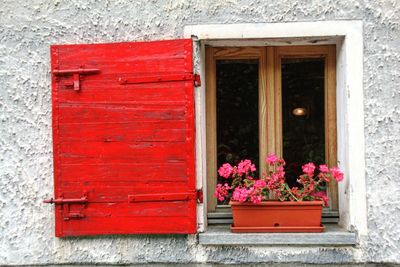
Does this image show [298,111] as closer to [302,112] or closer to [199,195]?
[302,112]

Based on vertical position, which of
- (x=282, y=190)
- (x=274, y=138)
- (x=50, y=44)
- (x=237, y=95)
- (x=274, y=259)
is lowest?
(x=274, y=259)

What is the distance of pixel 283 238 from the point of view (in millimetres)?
4004

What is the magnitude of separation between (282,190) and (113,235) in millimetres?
1133

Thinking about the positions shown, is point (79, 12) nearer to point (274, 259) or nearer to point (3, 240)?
point (3, 240)

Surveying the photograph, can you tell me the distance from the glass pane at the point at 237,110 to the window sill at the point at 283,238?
22.9 inches

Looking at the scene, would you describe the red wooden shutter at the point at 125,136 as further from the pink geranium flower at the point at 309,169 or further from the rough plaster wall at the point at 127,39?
the pink geranium flower at the point at 309,169

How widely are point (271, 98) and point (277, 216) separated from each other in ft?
2.70

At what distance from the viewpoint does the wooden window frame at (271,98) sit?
4.32m

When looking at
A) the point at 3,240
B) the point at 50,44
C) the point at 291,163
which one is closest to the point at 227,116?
the point at 291,163

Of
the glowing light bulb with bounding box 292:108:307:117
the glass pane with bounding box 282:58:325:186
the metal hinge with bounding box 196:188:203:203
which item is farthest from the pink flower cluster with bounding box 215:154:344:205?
the glowing light bulb with bounding box 292:108:307:117

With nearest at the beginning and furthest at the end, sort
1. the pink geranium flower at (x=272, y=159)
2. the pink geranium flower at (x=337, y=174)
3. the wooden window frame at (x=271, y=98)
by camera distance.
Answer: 1. the pink geranium flower at (x=337, y=174)
2. the pink geranium flower at (x=272, y=159)
3. the wooden window frame at (x=271, y=98)

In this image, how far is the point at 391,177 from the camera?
399 centimetres

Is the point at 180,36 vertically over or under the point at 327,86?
over

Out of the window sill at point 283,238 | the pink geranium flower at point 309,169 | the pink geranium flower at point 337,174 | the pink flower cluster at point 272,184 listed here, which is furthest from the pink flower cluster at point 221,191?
the pink geranium flower at point 337,174
